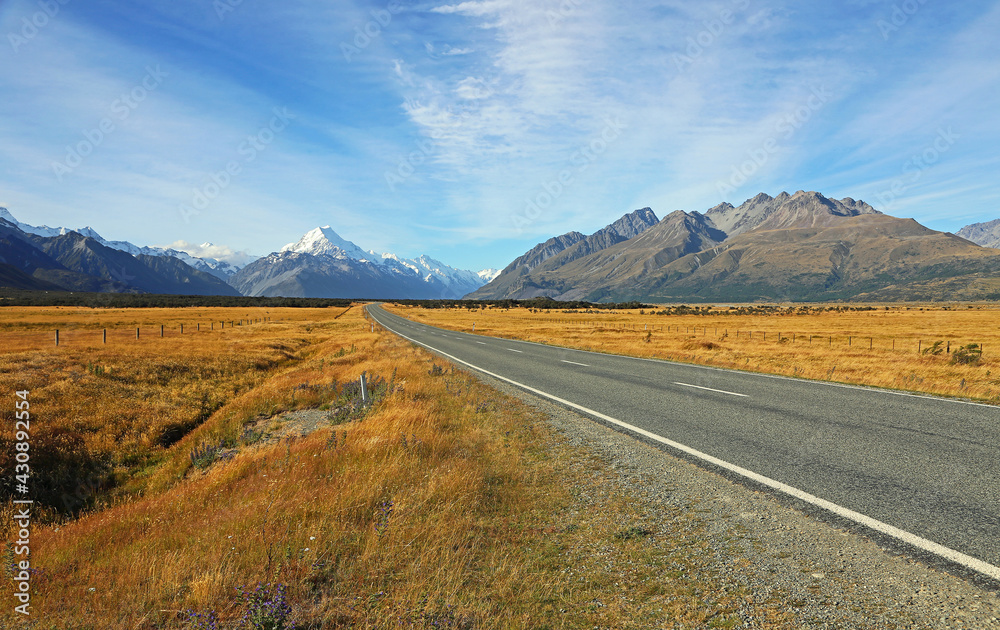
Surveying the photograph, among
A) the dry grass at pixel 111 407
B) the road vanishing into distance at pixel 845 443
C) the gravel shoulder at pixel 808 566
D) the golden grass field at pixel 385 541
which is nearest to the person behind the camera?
the gravel shoulder at pixel 808 566

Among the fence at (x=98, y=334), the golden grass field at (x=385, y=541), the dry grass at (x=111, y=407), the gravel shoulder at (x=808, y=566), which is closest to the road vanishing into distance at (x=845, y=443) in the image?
the gravel shoulder at (x=808, y=566)

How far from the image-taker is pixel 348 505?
500 centimetres

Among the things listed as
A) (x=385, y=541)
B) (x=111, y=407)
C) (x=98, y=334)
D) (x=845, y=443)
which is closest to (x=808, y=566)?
(x=385, y=541)

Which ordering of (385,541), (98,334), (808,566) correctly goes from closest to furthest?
(808,566)
(385,541)
(98,334)

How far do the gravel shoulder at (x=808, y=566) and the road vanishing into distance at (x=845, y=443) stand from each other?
1.02 ft

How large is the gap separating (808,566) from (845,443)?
4.17 m

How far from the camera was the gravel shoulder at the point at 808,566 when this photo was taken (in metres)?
3.13

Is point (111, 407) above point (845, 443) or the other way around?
the other way around

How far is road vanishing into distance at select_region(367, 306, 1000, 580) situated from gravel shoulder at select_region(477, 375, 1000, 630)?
310 mm

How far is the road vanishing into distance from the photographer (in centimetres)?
437

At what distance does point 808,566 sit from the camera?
149 inches

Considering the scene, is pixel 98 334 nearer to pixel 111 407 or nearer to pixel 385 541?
pixel 111 407

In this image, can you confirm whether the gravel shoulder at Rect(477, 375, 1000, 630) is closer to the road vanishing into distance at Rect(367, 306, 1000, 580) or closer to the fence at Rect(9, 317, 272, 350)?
the road vanishing into distance at Rect(367, 306, 1000, 580)

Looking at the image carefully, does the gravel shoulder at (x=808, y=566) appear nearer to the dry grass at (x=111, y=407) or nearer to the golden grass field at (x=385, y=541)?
the golden grass field at (x=385, y=541)
